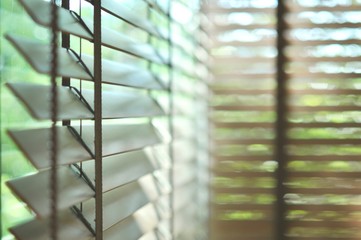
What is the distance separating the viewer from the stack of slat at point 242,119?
5.68ft

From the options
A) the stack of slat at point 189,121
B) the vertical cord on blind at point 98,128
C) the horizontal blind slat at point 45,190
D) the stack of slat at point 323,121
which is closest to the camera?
the horizontal blind slat at point 45,190

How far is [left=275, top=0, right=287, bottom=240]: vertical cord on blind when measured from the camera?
5.19 ft

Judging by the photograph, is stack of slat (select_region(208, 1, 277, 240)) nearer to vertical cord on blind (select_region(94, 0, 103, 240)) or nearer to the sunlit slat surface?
the sunlit slat surface

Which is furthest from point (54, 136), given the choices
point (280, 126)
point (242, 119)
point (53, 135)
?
point (242, 119)

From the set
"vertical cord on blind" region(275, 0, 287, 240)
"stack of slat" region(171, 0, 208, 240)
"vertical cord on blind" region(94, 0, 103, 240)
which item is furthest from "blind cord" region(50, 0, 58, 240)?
"vertical cord on blind" region(275, 0, 287, 240)

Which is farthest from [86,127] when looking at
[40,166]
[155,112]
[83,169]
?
[155,112]

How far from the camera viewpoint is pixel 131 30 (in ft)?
4.52

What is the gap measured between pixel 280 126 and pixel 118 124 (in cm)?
65

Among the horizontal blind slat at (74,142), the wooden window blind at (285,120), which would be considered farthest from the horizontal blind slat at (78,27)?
the wooden window blind at (285,120)

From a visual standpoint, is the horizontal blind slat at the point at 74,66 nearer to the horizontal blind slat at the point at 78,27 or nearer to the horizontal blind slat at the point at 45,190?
the horizontal blind slat at the point at 78,27

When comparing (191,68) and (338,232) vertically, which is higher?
(191,68)

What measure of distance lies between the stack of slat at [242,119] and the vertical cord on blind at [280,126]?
3.4 inches

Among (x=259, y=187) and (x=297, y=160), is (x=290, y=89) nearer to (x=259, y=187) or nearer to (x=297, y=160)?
(x=297, y=160)

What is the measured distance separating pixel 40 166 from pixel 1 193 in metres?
1.07
